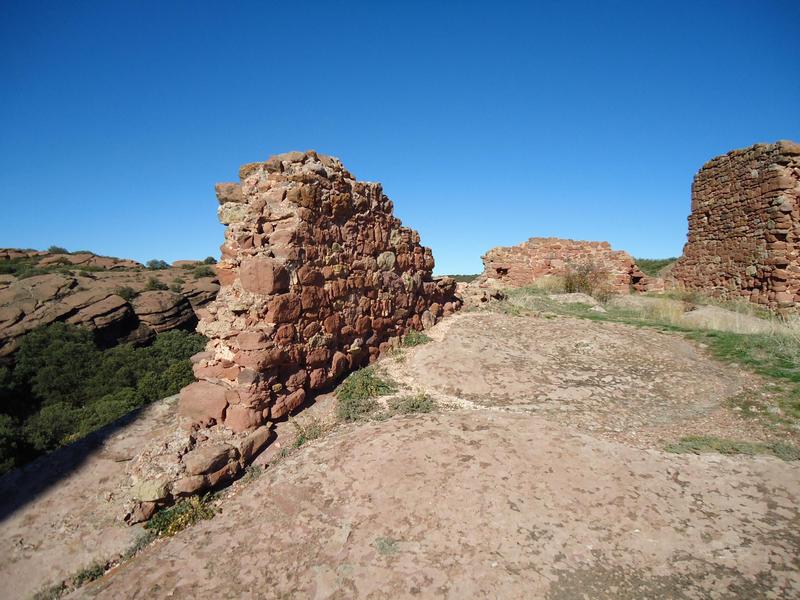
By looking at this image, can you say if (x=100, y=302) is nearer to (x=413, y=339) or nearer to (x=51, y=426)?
(x=51, y=426)

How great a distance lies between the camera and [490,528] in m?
3.14

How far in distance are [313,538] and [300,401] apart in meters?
2.03

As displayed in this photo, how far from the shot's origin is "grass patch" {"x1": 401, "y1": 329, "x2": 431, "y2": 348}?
7.01 meters

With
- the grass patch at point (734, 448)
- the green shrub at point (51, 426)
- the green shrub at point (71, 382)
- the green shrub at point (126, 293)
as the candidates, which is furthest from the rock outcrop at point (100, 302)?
the grass patch at point (734, 448)

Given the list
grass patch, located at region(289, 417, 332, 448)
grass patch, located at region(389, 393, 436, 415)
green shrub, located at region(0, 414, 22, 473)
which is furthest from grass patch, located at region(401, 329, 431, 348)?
green shrub, located at region(0, 414, 22, 473)

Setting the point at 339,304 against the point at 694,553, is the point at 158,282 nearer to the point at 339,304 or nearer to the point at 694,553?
the point at 339,304

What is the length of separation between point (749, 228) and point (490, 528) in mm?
12930

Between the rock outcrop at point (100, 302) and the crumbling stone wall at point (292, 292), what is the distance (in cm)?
2615

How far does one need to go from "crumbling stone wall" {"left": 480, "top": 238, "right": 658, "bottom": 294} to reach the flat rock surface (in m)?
12.2

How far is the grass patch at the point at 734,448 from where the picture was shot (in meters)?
4.14

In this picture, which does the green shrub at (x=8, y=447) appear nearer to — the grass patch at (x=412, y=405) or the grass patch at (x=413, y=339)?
the grass patch at (x=413, y=339)

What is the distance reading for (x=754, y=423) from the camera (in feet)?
16.1

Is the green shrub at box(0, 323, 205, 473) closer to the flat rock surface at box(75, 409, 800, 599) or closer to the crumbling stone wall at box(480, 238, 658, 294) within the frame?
the crumbling stone wall at box(480, 238, 658, 294)

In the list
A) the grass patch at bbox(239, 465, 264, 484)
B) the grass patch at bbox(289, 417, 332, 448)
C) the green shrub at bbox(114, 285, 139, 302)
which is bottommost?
the grass patch at bbox(239, 465, 264, 484)
